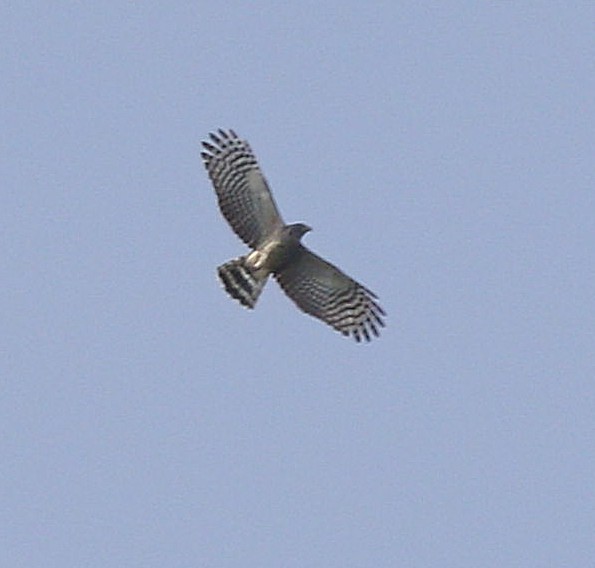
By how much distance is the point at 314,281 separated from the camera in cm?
1850

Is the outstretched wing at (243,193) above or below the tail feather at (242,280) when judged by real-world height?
above

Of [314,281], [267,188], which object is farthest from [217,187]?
[314,281]

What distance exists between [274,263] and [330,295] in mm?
934

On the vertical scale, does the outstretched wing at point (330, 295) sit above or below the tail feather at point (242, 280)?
above

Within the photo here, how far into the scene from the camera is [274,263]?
18.2m

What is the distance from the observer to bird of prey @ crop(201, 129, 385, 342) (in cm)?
1816

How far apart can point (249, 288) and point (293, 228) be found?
99cm

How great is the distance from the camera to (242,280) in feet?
59.4

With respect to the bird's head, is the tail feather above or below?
below

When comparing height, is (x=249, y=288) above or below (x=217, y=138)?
below

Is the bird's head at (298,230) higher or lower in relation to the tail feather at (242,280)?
higher

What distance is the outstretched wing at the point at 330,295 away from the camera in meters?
18.4

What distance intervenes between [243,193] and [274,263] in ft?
3.56

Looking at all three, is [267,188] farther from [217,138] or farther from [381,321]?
[381,321]
